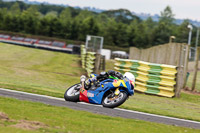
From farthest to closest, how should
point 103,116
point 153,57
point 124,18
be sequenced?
1. point 124,18
2. point 153,57
3. point 103,116

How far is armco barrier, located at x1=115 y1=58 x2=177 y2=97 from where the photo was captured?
1616 cm

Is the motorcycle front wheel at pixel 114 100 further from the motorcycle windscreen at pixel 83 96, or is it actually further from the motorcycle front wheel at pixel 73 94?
the motorcycle front wheel at pixel 73 94

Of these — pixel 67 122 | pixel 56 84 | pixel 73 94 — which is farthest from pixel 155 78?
pixel 67 122

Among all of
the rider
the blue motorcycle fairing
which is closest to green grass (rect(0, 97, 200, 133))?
the blue motorcycle fairing

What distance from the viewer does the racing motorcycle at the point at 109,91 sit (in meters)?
9.66

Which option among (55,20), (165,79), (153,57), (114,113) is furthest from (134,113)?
(55,20)

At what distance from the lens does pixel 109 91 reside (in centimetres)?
998

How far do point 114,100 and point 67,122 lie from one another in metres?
2.64

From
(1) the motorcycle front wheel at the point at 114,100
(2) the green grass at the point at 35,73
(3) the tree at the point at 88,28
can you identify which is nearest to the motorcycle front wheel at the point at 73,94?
(1) the motorcycle front wheel at the point at 114,100

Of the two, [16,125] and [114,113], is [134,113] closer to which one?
[114,113]

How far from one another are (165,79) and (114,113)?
7.11 metres

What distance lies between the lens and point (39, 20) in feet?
247

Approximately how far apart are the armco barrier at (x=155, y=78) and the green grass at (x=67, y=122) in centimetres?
797

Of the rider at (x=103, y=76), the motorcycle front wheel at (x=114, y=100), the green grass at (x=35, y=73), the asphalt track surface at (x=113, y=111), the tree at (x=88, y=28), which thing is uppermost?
the tree at (x=88, y=28)
